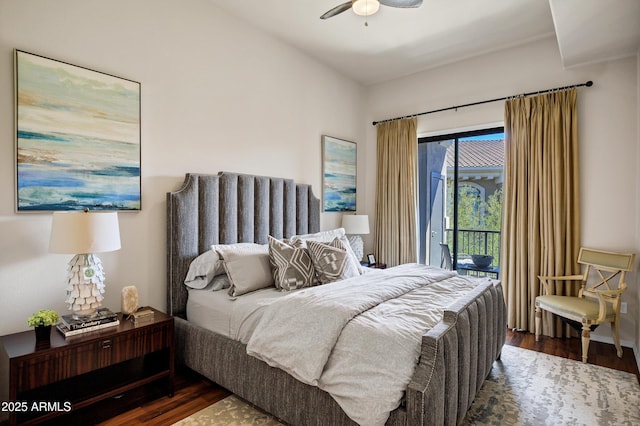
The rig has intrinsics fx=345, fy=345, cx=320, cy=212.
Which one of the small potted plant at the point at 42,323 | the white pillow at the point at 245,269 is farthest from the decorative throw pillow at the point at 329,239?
the small potted plant at the point at 42,323

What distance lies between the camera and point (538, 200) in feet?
12.1

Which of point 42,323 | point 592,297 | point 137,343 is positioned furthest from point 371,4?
point 592,297

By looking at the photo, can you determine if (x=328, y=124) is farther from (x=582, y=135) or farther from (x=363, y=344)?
(x=363, y=344)

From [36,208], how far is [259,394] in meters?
1.81

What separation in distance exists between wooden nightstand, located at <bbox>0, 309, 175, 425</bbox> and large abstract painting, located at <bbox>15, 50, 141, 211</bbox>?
2.75 ft

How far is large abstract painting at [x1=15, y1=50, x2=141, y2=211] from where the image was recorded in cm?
213

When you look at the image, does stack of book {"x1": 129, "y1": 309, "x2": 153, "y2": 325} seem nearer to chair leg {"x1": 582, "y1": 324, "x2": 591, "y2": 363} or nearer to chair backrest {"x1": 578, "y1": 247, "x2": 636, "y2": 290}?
chair leg {"x1": 582, "y1": 324, "x2": 591, "y2": 363}

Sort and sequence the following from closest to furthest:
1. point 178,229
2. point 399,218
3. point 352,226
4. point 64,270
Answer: point 64,270
point 178,229
point 352,226
point 399,218

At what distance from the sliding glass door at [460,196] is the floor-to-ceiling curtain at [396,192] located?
293 mm

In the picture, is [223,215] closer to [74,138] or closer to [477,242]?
[74,138]

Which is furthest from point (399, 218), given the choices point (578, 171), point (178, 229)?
point (178, 229)

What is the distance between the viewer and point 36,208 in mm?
2164

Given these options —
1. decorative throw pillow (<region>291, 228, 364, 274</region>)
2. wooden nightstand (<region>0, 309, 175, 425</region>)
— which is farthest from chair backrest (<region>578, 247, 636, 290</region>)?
wooden nightstand (<region>0, 309, 175, 425</region>)

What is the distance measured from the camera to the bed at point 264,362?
163 cm
